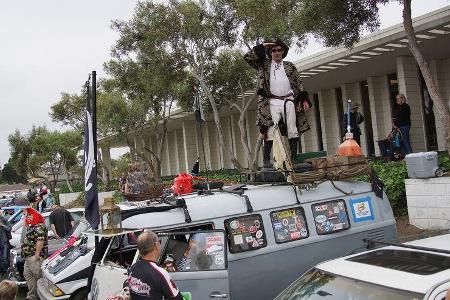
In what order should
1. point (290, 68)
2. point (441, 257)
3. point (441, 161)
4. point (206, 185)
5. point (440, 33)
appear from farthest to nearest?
point (440, 33) < point (441, 161) < point (290, 68) < point (206, 185) < point (441, 257)

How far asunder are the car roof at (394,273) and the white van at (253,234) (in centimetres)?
165

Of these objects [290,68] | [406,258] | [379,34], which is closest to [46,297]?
[290,68]

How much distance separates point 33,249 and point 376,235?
18.5 ft

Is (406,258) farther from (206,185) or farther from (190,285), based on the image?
(206,185)

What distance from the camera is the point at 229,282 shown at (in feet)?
18.5

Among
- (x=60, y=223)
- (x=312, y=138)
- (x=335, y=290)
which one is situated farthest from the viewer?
(x=312, y=138)

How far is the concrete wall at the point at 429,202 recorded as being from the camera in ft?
31.8

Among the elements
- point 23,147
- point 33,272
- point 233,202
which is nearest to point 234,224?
point 233,202

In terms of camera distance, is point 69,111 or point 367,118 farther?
point 69,111

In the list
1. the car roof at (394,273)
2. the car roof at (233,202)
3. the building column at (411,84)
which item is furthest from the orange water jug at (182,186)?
the building column at (411,84)

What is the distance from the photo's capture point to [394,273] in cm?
339

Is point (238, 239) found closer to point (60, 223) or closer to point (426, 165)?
point (426, 165)

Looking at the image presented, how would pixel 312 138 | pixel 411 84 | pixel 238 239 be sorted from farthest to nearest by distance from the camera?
pixel 312 138
pixel 411 84
pixel 238 239

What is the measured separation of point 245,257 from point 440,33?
1192 cm
